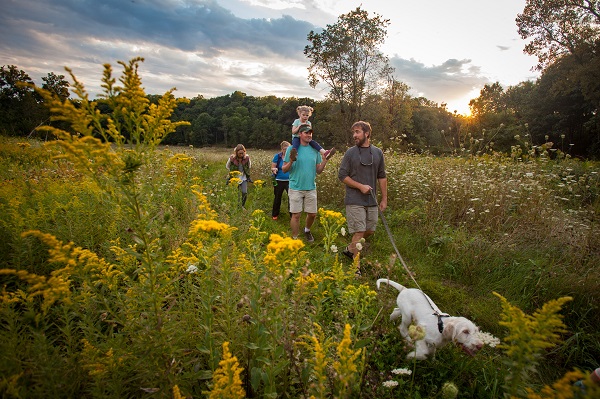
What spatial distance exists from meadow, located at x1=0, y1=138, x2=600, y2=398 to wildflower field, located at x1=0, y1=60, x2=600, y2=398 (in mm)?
20

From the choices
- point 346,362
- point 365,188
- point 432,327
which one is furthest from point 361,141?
point 346,362

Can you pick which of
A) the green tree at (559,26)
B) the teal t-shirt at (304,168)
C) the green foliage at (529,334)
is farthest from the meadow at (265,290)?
the green tree at (559,26)

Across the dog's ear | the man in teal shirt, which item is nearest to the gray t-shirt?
the man in teal shirt

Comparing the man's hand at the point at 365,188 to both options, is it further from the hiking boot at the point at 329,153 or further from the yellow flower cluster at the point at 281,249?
the yellow flower cluster at the point at 281,249

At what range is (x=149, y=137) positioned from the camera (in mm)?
1702

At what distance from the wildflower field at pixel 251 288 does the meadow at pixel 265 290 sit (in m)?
0.02

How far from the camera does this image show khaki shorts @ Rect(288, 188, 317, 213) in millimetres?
5488

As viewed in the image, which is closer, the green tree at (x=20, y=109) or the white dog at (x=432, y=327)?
the white dog at (x=432, y=327)

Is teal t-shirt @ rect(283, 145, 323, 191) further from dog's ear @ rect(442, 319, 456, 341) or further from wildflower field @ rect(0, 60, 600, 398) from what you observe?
dog's ear @ rect(442, 319, 456, 341)

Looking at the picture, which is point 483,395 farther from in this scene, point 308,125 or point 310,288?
point 308,125

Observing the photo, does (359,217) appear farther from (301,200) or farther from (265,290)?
(265,290)

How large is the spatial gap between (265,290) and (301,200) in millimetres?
3610

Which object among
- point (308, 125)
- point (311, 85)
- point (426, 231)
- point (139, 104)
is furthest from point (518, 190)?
point (311, 85)

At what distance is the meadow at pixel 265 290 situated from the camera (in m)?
1.60
